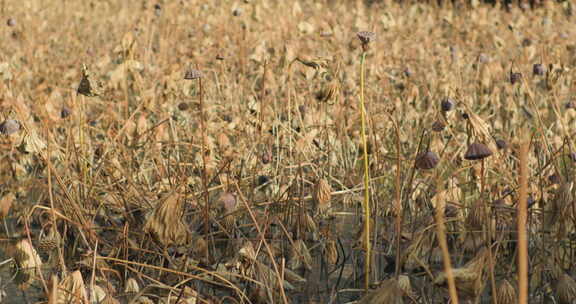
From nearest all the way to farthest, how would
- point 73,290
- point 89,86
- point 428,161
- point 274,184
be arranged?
point 73,290, point 428,161, point 89,86, point 274,184

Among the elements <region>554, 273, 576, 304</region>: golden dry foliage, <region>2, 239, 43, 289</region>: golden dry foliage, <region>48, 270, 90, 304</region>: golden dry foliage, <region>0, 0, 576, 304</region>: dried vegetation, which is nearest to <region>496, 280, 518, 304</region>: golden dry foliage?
<region>0, 0, 576, 304</region>: dried vegetation

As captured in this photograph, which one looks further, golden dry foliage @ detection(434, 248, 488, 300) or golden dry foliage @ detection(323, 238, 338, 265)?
golden dry foliage @ detection(323, 238, 338, 265)

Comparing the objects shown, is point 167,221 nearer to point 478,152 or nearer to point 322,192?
point 322,192

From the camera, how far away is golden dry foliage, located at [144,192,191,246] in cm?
98

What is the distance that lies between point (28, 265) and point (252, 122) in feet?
2.86

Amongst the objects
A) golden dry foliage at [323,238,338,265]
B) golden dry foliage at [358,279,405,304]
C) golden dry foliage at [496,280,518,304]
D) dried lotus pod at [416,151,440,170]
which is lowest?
golden dry foliage at [323,238,338,265]

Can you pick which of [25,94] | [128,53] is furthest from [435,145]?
[25,94]

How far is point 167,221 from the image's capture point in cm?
99

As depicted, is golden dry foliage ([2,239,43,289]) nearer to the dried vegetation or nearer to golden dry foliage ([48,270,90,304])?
the dried vegetation

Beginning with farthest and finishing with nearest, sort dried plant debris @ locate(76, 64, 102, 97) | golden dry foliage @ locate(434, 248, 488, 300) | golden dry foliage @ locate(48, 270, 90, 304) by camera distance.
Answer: dried plant debris @ locate(76, 64, 102, 97)
golden dry foliage @ locate(48, 270, 90, 304)
golden dry foliage @ locate(434, 248, 488, 300)

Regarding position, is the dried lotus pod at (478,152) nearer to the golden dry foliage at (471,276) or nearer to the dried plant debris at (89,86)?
the golden dry foliage at (471,276)

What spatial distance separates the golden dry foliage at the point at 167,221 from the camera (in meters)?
0.98

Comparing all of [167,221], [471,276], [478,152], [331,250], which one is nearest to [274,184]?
[331,250]

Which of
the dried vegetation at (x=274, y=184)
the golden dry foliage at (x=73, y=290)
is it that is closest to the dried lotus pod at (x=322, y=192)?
the dried vegetation at (x=274, y=184)
